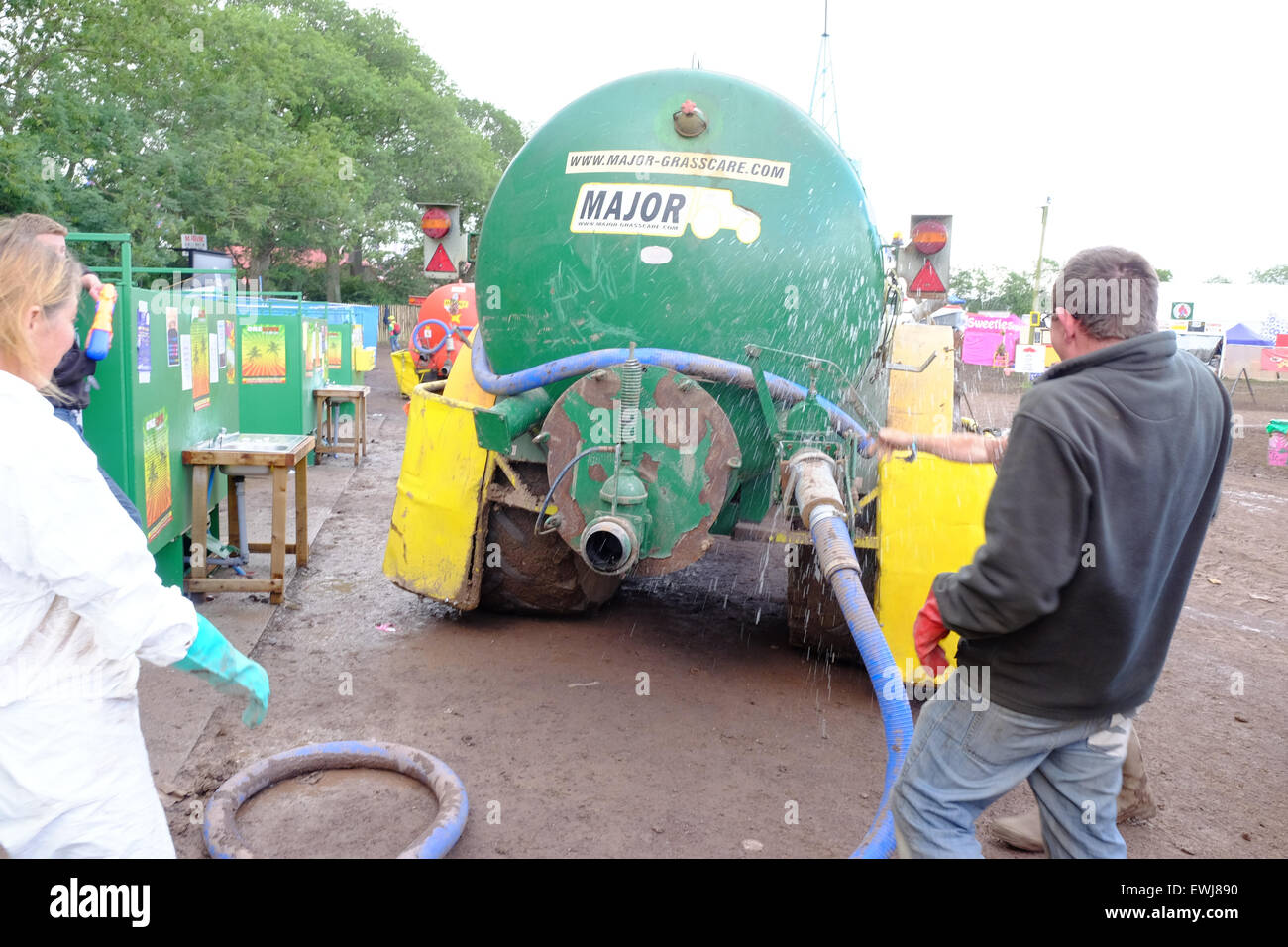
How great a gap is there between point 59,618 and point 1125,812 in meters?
3.11

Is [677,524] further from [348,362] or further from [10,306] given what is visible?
[348,362]

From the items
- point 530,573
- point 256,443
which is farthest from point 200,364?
point 530,573

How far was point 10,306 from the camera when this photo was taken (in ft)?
5.63

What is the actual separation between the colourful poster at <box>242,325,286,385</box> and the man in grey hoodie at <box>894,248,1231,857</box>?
26.0 feet

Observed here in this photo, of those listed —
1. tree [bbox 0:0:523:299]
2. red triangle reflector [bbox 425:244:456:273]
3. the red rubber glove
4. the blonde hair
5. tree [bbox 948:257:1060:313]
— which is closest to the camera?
the blonde hair

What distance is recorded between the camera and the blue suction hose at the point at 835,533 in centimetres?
231

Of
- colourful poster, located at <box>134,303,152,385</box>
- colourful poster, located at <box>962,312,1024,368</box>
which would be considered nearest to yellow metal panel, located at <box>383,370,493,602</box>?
colourful poster, located at <box>134,303,152,385</box>

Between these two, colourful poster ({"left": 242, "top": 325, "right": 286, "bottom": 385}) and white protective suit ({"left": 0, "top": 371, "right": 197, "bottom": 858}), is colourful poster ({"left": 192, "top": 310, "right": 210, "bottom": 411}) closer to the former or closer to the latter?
colourful poster ({"left": 242, "top": 325, "right": 286, "bottom": 385})

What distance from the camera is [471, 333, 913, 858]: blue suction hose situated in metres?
2.31

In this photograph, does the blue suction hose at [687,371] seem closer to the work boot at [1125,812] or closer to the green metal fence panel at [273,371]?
the work boot at [1125,812]

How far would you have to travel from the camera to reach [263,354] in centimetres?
881

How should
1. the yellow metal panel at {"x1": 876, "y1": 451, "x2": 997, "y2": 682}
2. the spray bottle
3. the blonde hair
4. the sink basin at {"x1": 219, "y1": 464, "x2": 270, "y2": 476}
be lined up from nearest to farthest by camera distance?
1. the blonde hair
2. the yellow metal panel at {"x1": 876, "y1": 451, "x2": 997, "y2": 682}
3. the spray bottle
4. the sink basin at {"x1": 219, "y1": 464, "x2": 270, "y2": 476}

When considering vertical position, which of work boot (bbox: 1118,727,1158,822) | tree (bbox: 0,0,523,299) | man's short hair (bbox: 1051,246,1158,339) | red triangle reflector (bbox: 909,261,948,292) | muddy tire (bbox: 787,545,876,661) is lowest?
work boot (bbox: 1118,727,1158,822)

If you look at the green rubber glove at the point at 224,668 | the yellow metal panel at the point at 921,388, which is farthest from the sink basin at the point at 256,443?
the green rubber glove at the point at 224,668
